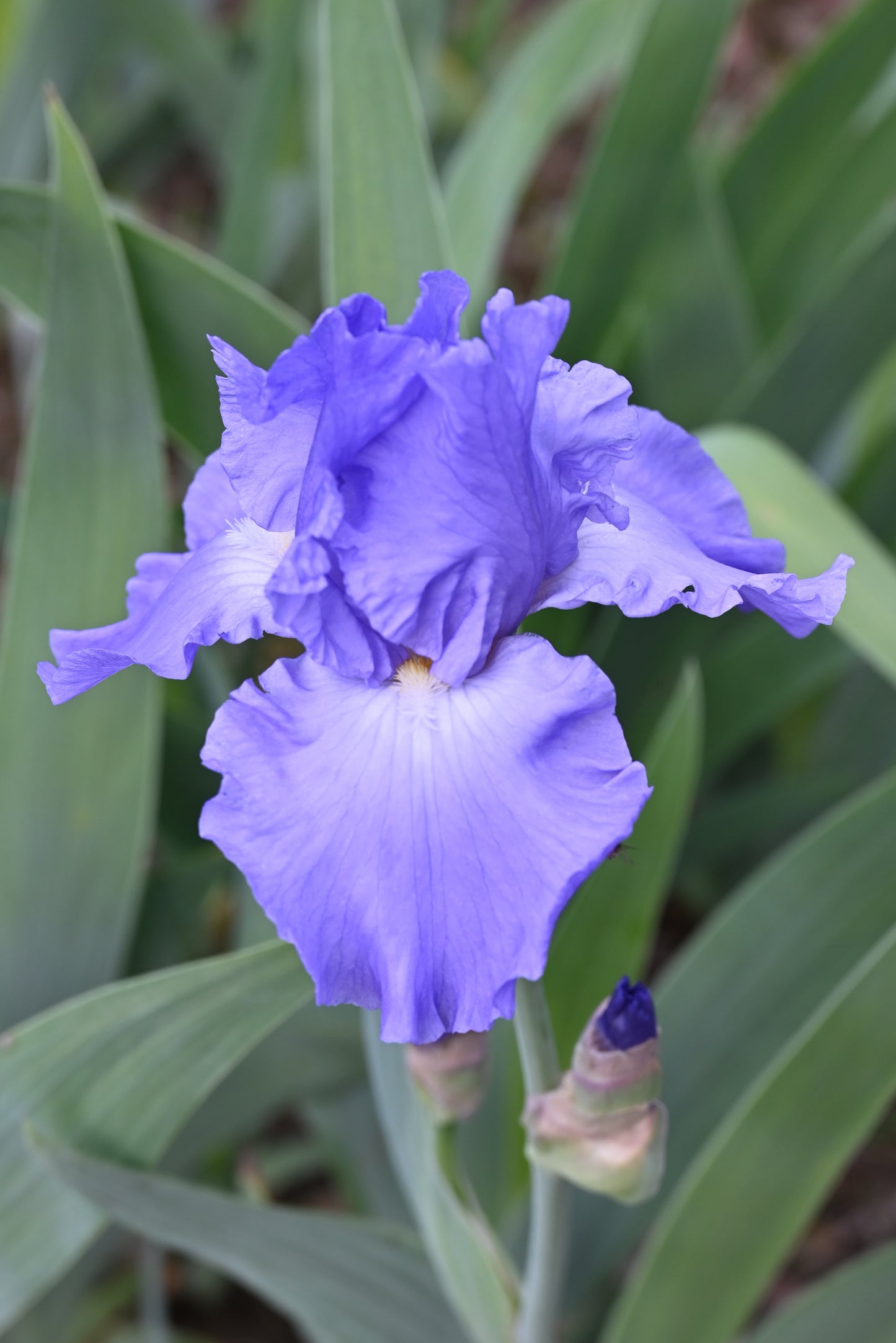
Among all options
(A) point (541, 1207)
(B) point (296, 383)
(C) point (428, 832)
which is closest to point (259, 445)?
(B) point (296, 383)

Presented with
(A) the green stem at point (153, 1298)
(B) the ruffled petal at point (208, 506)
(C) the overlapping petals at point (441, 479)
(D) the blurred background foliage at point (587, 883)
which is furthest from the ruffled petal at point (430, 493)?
(A) the green stem at point (153, 1298)

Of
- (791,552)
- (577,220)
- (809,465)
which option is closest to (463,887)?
(791,552)

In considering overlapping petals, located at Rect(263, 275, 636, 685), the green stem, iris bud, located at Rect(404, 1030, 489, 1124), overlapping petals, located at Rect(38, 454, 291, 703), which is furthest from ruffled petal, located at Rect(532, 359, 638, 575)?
the green stem

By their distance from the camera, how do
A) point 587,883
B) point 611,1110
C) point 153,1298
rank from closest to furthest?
point 611,1110 → point 587,883 → point 153,1298

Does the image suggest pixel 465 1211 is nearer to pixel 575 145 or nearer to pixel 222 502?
pixel 222 502

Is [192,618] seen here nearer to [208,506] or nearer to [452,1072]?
[208,506]

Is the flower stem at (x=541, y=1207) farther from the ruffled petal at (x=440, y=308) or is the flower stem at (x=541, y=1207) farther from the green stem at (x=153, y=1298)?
the green stem at (x=153, y=1298)
